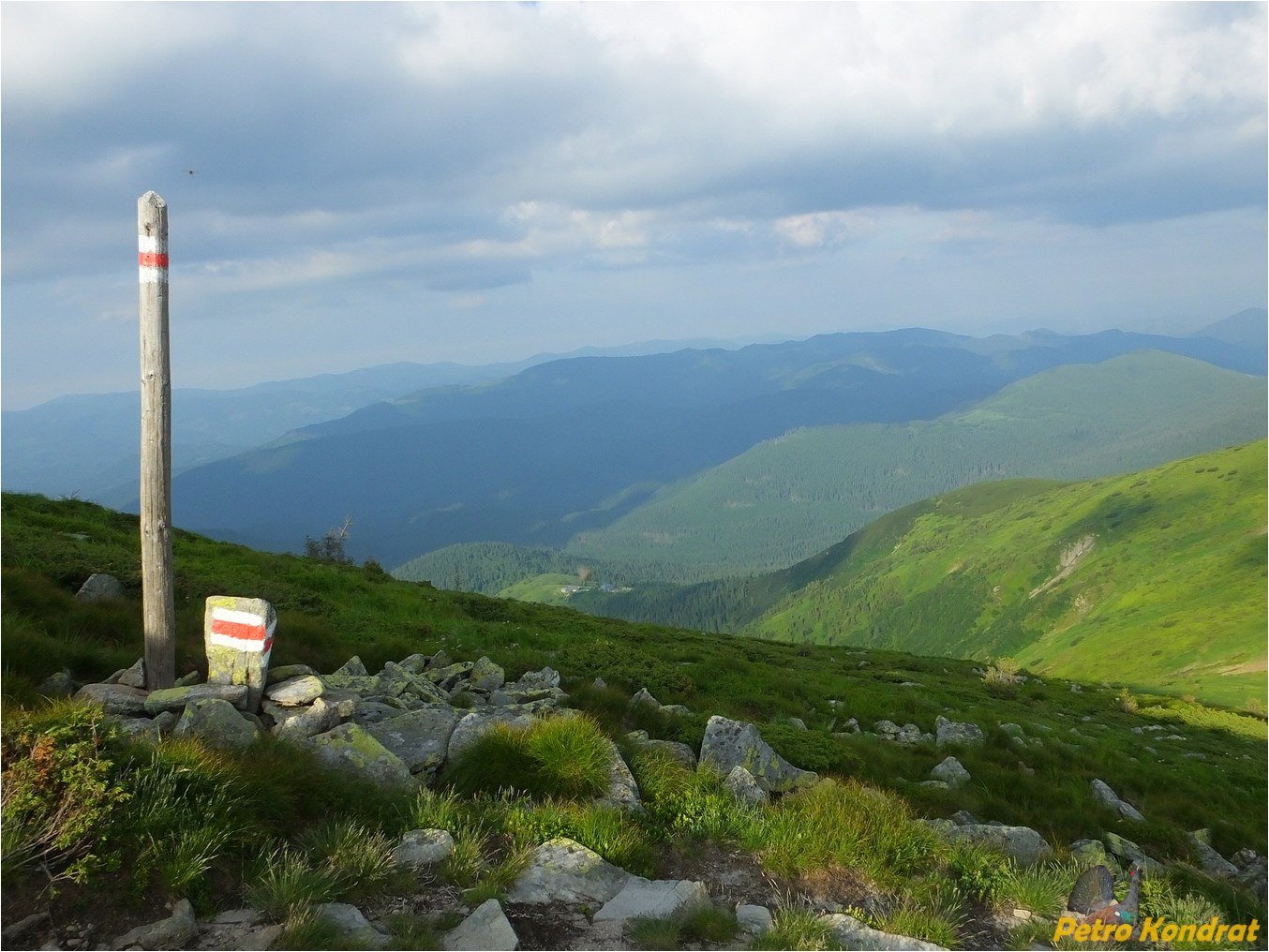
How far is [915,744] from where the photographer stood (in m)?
18.8

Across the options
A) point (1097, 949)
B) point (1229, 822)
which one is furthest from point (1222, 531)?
point (1097, 949)

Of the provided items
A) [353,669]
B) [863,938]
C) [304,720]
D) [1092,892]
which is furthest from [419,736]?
[1092,892]

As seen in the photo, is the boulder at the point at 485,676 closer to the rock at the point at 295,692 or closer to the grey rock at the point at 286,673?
the grey rock at the point at 286,673

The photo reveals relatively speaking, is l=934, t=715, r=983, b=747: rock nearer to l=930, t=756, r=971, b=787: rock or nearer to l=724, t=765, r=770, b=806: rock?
l=930, t=756, r=971, b=787: rock

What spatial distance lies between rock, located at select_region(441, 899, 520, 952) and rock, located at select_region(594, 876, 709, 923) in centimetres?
110

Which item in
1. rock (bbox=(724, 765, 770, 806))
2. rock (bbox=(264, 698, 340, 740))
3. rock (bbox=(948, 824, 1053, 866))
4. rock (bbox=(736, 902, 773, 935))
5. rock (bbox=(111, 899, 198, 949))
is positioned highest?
rock (bbox=(264, 698, 340, 740))

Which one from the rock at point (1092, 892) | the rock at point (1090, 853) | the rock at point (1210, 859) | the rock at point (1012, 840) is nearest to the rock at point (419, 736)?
the rock at point (1012, 840)

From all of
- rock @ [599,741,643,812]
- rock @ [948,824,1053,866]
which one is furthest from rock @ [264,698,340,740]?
rock @ [948,824,1053,866]

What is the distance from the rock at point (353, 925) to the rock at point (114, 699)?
15.2 feet

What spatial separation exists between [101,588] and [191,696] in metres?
8.66

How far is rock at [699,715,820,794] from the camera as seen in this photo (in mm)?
12219

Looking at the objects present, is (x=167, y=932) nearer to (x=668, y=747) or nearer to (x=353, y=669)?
(x=668, y=747)

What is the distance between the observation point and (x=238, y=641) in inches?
432

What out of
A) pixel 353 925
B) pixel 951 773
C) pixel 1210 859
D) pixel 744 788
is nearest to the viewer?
pixel 353 925
